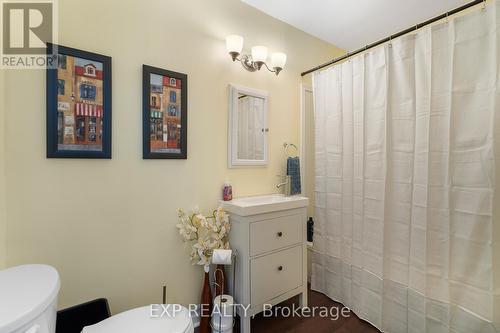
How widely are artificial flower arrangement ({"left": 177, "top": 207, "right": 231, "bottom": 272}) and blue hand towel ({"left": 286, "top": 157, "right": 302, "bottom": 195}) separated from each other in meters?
0.72

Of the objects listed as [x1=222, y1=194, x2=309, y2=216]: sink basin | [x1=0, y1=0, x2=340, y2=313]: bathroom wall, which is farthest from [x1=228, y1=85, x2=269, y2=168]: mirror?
[x1=222, y1=194, x2=309, y2=216]: sink basin

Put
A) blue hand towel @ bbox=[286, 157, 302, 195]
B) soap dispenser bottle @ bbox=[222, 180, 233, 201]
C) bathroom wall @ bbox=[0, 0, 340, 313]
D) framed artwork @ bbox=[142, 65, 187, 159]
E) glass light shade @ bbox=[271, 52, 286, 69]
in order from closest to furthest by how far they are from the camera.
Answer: bathroom wall @ bbox=[0, 0, 340, 313] < framed artwork @ bbox=[142, 65, 187, 159] < soap dispenser bottle @ bbox=[222, 180, 233, 201] < glass light shade @ bbox=[271, 52, 286, 69] < blue hand towel @ bbox=[286, 157, 302, 195]

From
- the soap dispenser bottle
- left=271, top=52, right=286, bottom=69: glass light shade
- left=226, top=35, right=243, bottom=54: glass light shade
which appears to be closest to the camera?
left=226, top=35, right=243, bottom=54: glass light shade

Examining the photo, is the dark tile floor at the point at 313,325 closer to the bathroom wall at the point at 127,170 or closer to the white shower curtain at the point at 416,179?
the white shower curtain at the point at 416,179

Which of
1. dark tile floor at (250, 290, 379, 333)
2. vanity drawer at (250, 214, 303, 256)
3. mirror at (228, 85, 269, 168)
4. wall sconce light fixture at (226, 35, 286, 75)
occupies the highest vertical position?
wall sconce light fixture at (226, 35, 286, 75)

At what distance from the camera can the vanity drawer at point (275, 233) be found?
5.35 feet

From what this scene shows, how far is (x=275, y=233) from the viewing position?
1729 mm

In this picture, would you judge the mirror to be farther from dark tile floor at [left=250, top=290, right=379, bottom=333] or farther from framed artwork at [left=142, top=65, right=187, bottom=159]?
dark tile floor at [left=250, top=290, right=379, bottom=333]

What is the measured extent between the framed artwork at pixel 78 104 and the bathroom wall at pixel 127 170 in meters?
0.05

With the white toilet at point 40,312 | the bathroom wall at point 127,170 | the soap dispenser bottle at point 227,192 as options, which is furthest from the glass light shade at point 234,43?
the white toilet at point 40,312

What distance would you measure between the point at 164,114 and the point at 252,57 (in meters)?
0.86

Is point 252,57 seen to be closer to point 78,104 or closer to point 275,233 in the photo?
point 78,104

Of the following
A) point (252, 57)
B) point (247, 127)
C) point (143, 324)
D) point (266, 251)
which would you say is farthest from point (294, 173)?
point (143, 324)

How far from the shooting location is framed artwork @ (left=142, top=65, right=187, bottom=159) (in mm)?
1483
